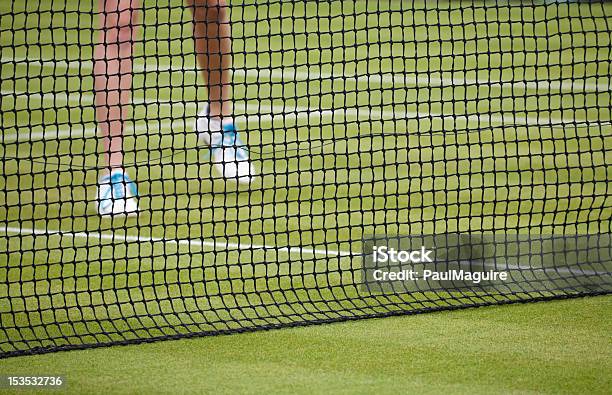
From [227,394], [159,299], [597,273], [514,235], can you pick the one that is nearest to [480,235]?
[514,235]

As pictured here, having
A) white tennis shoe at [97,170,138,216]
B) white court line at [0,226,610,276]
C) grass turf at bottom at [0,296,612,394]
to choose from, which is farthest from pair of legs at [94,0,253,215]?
grass turf at bottom at [0,296,612,394]

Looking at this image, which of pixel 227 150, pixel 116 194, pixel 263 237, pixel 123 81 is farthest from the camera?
pixel 227 150

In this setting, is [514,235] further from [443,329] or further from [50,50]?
[50,50]

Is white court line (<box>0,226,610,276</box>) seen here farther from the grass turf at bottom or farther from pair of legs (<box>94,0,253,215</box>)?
the grass turf at bottom

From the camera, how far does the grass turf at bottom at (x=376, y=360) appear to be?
2.16m

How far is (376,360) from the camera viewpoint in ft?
7.60

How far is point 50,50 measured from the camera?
8227mm

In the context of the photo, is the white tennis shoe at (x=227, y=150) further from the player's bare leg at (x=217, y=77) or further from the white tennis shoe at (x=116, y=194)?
the white tennis shoe at (x=116, y=194)

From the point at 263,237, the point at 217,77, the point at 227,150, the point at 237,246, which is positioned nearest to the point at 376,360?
the point at 263,237

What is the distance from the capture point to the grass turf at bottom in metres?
2.16

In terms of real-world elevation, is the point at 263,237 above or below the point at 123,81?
below

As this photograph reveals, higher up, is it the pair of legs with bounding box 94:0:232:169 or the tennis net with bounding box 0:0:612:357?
the pair of legs with bounding box 94:0:232:169

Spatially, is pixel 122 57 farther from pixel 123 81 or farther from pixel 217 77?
pixel 217 77

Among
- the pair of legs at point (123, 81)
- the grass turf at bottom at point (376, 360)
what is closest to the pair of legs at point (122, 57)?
the pair of legs at point (123, 81)
